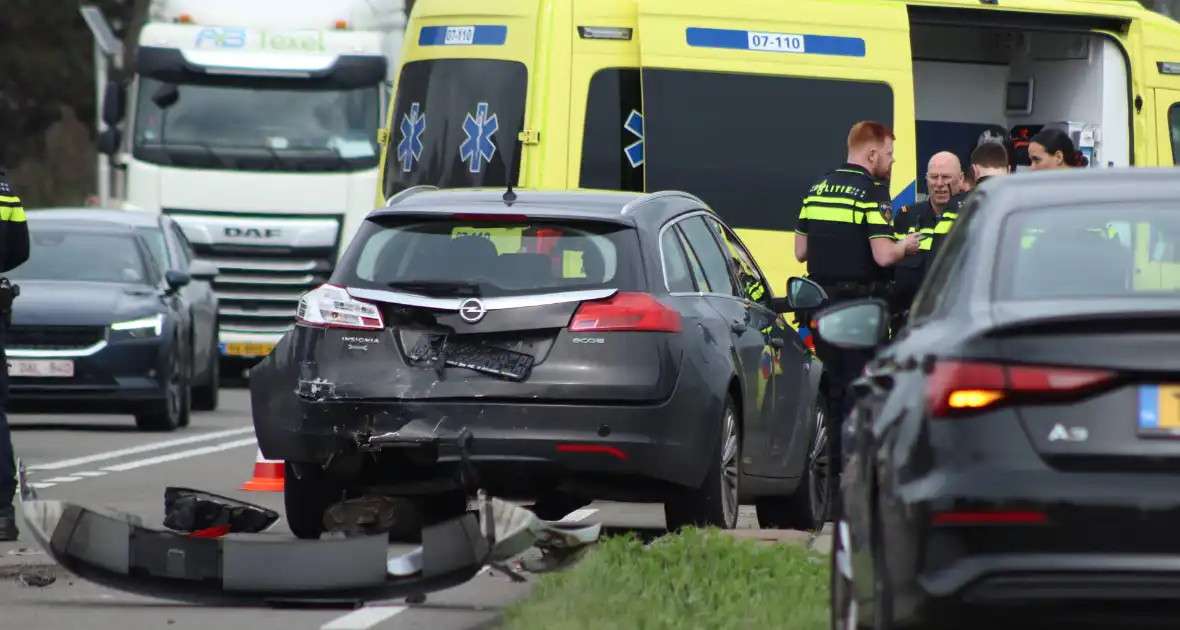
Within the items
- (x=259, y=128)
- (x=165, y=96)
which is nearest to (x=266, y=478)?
(x=259, y=128)

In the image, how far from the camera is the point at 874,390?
6.50m

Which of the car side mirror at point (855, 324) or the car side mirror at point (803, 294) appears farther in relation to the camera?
the car side mirror at point (803, 294)

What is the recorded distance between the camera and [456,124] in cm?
1633

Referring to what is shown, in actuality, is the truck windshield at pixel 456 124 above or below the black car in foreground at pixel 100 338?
above

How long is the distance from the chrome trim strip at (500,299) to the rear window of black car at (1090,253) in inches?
162

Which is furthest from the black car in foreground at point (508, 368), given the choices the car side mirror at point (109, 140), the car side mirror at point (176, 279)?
the car side mirror at point (109, 140)

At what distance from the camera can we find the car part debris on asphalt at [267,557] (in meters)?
8.41

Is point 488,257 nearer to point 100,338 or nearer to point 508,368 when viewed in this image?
point 508,368

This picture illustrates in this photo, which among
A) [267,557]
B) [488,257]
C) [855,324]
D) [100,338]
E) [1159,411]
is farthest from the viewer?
[100,338]

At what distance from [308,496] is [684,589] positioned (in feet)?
7.97

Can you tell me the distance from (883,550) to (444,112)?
10898 millimetres

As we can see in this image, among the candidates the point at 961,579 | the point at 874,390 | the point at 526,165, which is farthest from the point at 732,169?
the point at 961,579

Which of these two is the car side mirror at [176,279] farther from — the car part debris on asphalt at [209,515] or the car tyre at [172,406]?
the car part debris on asphalt at [209,515]

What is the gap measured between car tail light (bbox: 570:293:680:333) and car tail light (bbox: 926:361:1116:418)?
4.62 m
